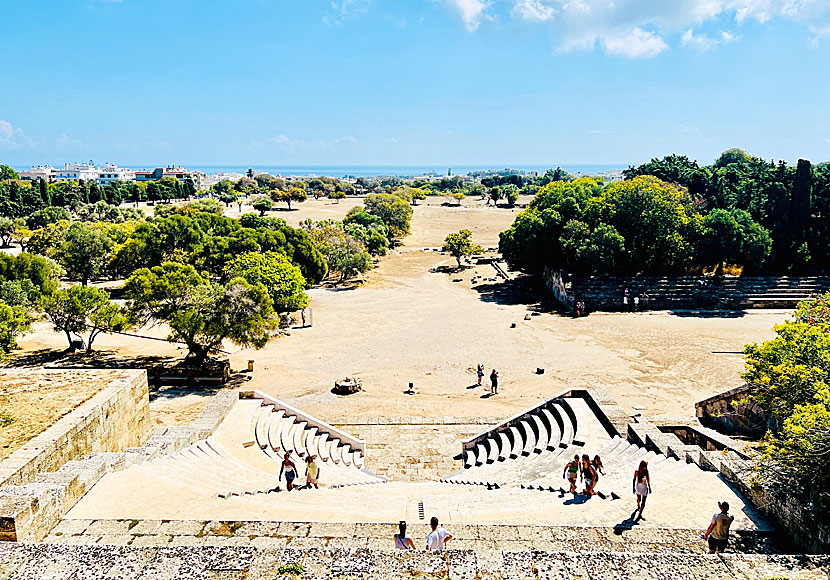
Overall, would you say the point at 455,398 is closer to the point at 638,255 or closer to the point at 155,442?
the point at 155,442

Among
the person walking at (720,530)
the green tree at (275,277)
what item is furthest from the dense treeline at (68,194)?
the person walking at (720,530)

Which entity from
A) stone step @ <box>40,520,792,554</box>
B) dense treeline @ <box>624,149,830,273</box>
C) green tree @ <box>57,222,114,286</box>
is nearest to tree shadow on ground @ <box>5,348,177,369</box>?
stone step @ <box>40,520,792,554</box>

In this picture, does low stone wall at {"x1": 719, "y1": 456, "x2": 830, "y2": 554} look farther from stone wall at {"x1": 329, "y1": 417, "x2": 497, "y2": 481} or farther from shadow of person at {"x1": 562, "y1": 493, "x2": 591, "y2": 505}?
stone wall at {"x1": 329, "y1": 417, "x2": 497, "y2": 481}

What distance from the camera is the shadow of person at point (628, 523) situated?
963 cm

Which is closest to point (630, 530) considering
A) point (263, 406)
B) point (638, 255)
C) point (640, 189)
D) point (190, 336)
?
point (263, 406)

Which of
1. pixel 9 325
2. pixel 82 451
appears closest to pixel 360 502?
pixel 82 451

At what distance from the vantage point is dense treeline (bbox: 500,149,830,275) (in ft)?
127

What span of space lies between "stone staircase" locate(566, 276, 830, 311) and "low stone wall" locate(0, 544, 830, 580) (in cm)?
3131

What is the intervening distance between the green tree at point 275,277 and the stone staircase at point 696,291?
18245mm

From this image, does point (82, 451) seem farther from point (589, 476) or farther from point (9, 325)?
point (589, 476)

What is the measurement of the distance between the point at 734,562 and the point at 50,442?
13.2 metres

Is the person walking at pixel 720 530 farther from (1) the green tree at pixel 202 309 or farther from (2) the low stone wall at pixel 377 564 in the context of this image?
(1) the green tree at pixel 202 309

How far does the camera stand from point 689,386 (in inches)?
922

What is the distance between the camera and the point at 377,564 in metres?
7.14
